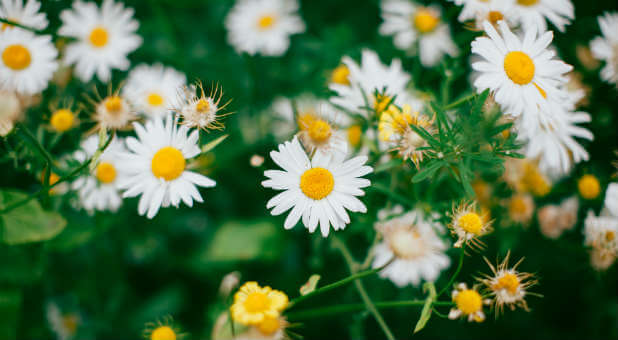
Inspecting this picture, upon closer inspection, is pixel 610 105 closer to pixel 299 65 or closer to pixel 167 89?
pixel 299 65

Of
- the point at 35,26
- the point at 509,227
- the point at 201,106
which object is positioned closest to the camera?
the point at 201,106

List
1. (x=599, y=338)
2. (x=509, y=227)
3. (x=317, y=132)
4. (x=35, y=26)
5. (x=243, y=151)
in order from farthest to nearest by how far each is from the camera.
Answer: (x=243, y=151) → (x=599, y=338) → (x=509, y=227) → (x=35, y=26) → (x=317, y=132)

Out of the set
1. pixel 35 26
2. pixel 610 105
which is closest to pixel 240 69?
pixel 35 26

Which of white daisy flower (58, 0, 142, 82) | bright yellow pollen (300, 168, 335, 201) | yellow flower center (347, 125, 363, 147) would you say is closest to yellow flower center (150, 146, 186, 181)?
bright yellow pollen (300, 168, 335, 201)

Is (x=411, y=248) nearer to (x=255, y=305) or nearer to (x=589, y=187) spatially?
(x=255, y=305)

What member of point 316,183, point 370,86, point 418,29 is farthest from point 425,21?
point 316,183

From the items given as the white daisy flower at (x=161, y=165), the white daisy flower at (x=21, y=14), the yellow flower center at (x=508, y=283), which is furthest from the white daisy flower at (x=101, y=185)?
the yellow flower center at (x=508, y=283)

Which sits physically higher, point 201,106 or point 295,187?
point 201,106
